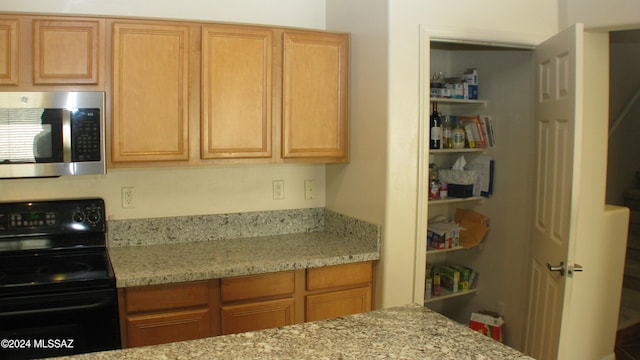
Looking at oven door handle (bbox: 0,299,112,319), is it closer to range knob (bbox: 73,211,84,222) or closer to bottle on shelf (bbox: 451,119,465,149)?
range knob (bbox: 73,211,84,222)

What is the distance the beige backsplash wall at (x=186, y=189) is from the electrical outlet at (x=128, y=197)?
0.06 ft

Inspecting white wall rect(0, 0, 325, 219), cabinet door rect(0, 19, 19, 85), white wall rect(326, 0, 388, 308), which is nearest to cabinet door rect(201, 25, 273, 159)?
white wall rect(0, 0, 325, 219)

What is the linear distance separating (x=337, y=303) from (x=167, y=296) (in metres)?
0.84

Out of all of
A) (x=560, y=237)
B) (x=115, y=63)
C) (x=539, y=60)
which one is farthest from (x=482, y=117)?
(x=115, y=63)

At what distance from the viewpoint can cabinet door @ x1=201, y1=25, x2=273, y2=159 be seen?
7.87 ft

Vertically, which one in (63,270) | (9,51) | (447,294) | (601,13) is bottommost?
(447,294)

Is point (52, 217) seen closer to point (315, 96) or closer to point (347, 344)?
point (315, 96)

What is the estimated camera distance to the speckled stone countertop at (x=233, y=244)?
2166mm

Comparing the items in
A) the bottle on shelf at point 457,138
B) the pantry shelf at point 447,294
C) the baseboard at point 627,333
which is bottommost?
the baseboard at point 627,333

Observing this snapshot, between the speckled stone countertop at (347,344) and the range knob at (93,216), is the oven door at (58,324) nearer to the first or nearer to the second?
the range knob at (93,216)

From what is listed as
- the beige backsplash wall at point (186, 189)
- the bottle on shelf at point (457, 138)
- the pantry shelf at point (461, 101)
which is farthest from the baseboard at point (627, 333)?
the beige backsplash wall at point (186, 189)

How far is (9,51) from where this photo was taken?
213 cm

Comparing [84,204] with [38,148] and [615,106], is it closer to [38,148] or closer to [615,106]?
[38,148]

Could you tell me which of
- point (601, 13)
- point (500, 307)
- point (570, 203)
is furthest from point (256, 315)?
point (601, 13)
